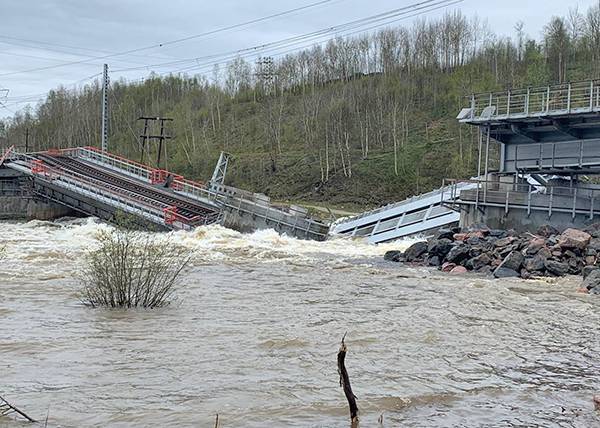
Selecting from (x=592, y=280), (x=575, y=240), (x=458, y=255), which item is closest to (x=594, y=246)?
(x=575, y=240)

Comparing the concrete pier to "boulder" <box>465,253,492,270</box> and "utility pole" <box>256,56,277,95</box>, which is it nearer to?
"boulder" <box>465,253,492,270</box>

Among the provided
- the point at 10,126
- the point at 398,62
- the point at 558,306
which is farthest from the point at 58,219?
the point at 10,126

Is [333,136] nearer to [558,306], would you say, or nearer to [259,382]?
[558,306]

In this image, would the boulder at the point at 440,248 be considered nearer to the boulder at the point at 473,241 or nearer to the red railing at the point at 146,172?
the boulder at the point at 473,241

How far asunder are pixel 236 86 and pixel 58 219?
165 feet

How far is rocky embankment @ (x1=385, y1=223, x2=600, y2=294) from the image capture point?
22.0 meters

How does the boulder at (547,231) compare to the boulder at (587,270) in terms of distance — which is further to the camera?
the boulder at (547,231)

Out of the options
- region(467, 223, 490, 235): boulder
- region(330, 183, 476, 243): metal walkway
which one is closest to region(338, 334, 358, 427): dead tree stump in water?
region(467, 223, 490, 235): boulder

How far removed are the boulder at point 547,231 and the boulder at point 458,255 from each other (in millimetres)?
3638

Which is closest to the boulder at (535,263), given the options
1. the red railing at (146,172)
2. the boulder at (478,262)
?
the boulder at (478,262)

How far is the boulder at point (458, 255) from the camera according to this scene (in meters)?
24.9

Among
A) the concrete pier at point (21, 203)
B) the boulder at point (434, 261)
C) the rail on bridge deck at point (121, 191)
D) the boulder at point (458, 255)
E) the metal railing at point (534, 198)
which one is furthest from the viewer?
the concrete pier at point (21, 203)

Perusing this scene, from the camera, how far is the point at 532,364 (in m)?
10.9

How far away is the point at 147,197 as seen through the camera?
4325cm
